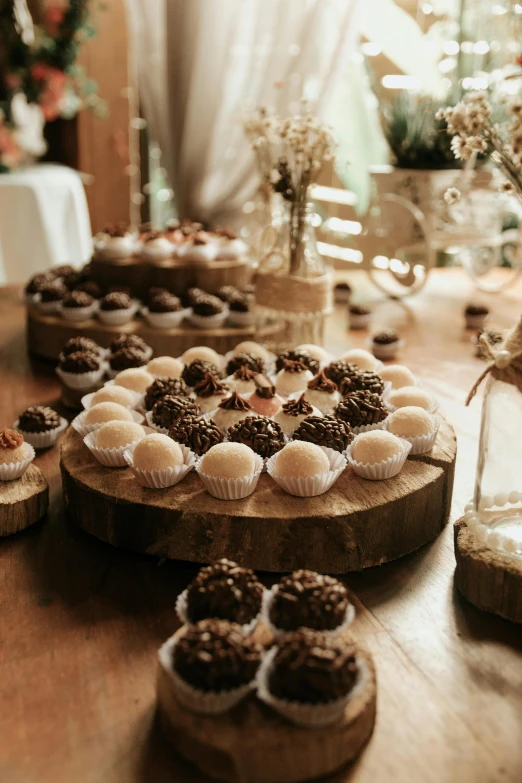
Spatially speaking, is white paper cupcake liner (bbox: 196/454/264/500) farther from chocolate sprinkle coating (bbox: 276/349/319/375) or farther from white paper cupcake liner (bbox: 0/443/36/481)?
chocolate sprinkle coating (bbox: 276/349/319/375)

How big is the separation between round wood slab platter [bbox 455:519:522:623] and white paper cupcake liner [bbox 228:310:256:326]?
1228 millimetres

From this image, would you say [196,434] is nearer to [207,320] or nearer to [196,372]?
[196,372]

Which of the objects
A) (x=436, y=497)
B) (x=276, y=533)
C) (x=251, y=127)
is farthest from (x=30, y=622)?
(x=251, y=127)

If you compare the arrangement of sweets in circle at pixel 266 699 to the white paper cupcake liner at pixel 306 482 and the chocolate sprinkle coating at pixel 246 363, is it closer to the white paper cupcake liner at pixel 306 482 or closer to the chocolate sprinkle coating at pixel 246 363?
the white paper cupcake liner at pixel 306 482

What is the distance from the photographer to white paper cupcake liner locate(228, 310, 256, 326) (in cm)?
227

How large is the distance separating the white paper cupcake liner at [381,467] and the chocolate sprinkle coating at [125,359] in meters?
0.76

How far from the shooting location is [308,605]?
0.92 meters

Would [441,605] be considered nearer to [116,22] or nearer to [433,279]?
[433,279]

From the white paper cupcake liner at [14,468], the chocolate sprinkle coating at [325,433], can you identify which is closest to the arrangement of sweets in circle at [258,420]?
the chocolate sprinkle coating at [325,433]

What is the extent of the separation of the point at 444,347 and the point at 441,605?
1417 millimetres

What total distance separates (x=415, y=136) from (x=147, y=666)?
2.47m

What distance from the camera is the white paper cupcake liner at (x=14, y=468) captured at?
135 cm

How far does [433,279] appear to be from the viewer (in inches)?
134

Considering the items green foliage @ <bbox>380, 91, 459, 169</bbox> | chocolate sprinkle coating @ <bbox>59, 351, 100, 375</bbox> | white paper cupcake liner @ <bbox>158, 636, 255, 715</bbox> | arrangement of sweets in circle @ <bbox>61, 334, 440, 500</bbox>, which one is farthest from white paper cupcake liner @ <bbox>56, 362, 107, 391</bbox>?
green foliage @ <bbox>380, 91, 459, 169</bbox>
